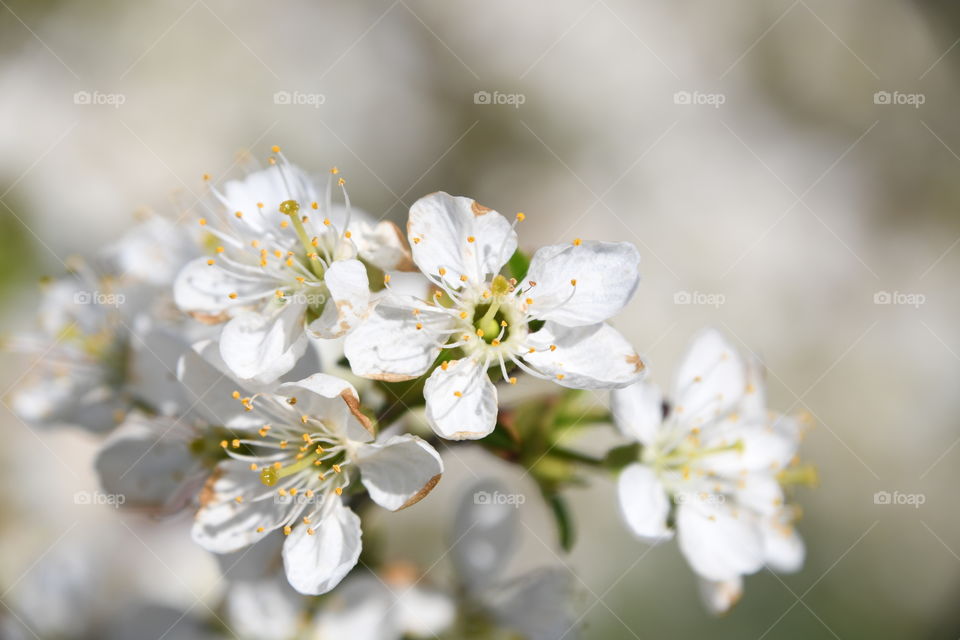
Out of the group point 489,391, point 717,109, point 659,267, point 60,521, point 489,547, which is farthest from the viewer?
point 717,109

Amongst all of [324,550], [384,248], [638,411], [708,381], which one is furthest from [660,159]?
[324,550]

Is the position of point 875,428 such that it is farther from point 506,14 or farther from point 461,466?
point 506,14

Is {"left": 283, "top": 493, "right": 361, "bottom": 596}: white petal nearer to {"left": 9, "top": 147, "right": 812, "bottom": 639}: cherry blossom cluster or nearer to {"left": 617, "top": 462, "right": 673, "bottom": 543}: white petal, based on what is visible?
{"left": 9, "top": 147, "right": 812, "bottom": 639}: cherry blossom cluster


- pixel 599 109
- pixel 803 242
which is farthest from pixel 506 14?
pixel 803 242

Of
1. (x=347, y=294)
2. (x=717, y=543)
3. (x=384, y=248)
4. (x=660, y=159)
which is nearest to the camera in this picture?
(x=347, y=294)

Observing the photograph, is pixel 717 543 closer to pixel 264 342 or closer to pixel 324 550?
pixel 324 550

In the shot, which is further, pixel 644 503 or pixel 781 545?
pixel 781 545
